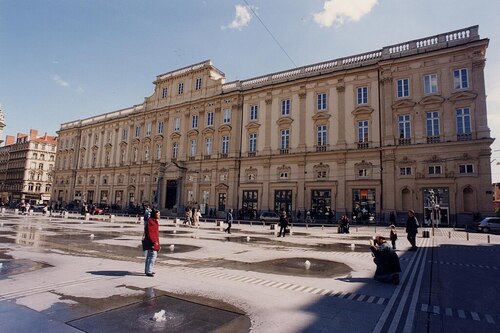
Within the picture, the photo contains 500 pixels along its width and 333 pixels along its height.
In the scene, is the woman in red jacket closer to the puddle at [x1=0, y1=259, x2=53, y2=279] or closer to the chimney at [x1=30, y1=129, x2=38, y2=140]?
the puddle at [x1=0, y1=259, x2=53, y2=279]

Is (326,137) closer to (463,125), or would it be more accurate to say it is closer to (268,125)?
(268,125)

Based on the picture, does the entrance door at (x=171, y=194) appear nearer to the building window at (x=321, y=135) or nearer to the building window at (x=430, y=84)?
the building window at (x=321, y=135)

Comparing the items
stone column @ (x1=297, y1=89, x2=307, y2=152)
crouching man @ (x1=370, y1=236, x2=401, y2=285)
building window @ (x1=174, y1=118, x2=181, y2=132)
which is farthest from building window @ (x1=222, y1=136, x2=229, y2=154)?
crouching man @ (x1=370, y1=236, x2=401, y2=285)

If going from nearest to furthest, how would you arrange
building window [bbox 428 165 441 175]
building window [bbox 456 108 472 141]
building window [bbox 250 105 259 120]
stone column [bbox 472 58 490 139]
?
stone column [bbox 472 58 490 139], building window [bbox 456 108 472 141], building window [bbox 428 165 441 175], building window [bbox 250 105 259 120]

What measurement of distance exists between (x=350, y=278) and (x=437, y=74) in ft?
111

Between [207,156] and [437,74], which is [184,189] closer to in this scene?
[207,156]

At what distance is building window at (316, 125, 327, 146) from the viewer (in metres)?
40.7

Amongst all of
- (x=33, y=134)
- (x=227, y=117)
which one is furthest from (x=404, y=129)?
(x=33, y=134)

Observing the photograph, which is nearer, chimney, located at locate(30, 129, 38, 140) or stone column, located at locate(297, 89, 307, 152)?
stone column, located at locate(297, 89, 307, 152)

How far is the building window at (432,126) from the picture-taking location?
3384 cm

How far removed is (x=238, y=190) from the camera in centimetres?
4622

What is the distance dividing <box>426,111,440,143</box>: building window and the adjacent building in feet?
314

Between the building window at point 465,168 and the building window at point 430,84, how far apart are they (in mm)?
8818

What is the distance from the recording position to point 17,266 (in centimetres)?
934
